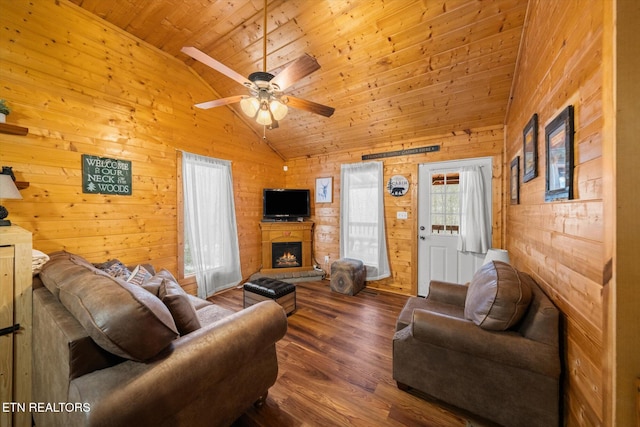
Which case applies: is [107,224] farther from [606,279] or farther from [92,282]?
[606,279]

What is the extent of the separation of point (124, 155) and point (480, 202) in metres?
4.60

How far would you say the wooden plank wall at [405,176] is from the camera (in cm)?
315

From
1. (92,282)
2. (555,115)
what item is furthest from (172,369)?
(555,115)

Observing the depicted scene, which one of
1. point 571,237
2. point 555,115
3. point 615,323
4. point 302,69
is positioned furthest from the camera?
point 302,69

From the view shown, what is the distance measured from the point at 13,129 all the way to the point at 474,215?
4.97 metres

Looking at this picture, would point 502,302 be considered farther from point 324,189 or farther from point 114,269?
point 324,189

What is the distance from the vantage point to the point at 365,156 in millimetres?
4094

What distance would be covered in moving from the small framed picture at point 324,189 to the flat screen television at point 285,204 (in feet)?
0.66

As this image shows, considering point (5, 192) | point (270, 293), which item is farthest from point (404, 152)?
point (5, 192)

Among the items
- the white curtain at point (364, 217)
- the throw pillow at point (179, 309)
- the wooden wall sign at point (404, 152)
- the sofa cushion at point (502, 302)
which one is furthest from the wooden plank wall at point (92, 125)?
the sofa cushion at point (502, 302)

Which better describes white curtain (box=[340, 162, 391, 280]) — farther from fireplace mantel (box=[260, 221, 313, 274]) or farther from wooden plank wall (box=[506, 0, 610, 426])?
wooden plank wall (box=[506, 0, 610, 426])

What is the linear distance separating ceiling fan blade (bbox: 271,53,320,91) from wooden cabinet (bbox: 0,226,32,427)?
1.98 metres

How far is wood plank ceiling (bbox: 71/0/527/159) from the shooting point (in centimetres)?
213

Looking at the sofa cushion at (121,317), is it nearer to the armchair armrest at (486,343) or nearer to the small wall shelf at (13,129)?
the armchair armrest at (486,343)
